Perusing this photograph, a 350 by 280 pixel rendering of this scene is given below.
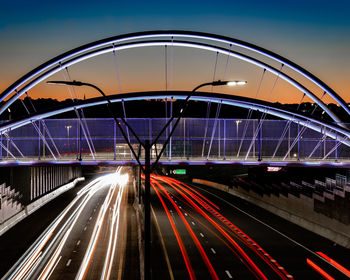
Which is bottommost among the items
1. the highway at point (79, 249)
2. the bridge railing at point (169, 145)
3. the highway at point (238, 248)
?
the highway at point (238, 248)

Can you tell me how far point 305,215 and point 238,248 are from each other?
11.3 m

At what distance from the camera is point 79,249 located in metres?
28.3

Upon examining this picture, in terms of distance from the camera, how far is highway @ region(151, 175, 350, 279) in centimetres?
2328

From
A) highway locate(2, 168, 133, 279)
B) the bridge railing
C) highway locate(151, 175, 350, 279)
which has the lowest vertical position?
highway locate(151, 175, 350, 279)

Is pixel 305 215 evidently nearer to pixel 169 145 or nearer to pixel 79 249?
pixel 169 145

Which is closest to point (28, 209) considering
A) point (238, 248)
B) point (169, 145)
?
point (169, 145)

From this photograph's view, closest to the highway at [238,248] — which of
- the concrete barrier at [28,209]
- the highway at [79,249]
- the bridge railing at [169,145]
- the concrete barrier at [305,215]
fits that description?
the concrete barrier at [305,215]

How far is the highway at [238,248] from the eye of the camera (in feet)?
76.4

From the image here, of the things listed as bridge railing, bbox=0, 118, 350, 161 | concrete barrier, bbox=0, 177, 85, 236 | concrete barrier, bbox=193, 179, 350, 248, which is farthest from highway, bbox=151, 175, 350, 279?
concrete barrier, bbox=0, 177, 85, 236

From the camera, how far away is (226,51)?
4138cm

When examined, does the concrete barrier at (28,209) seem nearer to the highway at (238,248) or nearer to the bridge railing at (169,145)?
the bridge railing at (169,145)

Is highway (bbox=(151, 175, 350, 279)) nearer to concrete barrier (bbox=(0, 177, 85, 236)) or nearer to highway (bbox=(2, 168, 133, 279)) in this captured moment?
highway (bbox=(2, 168, 133, 279))

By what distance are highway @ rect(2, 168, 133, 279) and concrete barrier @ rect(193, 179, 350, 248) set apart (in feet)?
51.6

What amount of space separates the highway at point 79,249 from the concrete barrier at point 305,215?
51.6 ft
